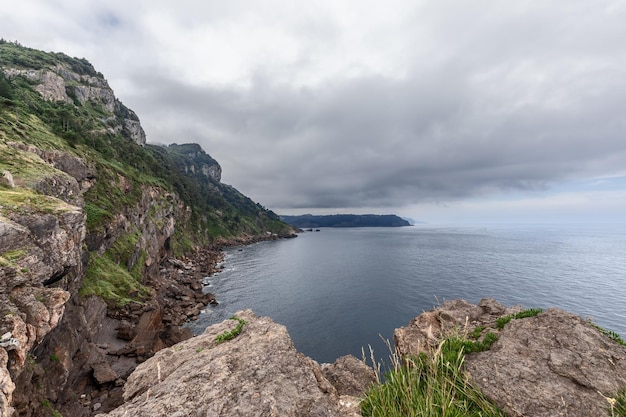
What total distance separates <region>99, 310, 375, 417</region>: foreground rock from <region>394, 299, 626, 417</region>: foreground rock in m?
3.77

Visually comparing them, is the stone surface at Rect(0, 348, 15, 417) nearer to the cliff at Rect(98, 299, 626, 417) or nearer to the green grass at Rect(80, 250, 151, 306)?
the cliff at Rect(98, 299, 626, 417)

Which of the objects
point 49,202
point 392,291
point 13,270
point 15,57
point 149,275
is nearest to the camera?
point 13,270

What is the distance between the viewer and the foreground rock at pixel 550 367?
22.9ft

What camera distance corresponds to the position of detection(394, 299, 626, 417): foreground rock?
22.9ft

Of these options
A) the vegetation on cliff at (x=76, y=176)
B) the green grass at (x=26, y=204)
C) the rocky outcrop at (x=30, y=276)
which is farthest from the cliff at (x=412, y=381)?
the vegetation on cliff at (x=76, y=176)

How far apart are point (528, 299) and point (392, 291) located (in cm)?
2784

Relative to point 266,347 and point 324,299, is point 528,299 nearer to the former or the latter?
point 324,299

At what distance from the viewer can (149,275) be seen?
195 ft

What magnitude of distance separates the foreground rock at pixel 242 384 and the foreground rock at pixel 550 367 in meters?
3.77

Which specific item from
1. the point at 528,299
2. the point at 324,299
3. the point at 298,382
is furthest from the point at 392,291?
the point at 298,382

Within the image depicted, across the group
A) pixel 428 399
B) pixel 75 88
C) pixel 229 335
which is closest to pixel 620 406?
pixel 428 399

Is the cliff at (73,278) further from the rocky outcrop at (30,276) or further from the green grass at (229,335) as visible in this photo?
the green grass at (229,335)

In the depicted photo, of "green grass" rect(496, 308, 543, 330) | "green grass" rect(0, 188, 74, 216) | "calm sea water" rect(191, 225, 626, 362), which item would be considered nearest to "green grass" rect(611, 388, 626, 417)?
"green grass" rect(496, 308, 543, 330)

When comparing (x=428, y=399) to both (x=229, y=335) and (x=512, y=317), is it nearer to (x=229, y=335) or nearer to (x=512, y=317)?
(x=512, y=317)
